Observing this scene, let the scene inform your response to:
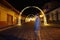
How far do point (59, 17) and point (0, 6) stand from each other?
2293 centimetres

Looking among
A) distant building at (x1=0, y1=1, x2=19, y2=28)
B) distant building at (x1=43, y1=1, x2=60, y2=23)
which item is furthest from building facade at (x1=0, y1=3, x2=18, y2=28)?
distant building at (x1=43, y1=1, x2=60, y2=23)

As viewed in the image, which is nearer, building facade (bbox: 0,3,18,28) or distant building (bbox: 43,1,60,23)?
building facade (bbox: 0,3,18,28)

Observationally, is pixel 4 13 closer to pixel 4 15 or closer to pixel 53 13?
pixel 4 15

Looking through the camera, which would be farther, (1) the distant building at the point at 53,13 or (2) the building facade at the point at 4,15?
(1) the distant building at the point at 53,13

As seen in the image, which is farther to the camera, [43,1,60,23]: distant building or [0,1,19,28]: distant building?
[43,1,60,23]: distant building

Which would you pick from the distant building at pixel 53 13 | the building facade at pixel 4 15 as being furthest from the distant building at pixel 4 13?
the distant building at pixel 53 13

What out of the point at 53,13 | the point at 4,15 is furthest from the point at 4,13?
the point at 53,13

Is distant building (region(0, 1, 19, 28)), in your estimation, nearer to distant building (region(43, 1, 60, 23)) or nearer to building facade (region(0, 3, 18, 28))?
building facade (region(0, 3, 18, 28))

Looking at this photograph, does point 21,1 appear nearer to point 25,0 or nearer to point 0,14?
point 25,0

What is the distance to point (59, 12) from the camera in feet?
160

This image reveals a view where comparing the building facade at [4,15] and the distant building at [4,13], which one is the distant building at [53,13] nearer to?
the distant building at [4,13]

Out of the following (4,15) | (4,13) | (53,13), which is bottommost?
(4,15)

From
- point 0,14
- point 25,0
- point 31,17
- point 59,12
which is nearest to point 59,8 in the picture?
point 59,12

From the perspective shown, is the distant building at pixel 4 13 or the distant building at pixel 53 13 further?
the distant building at pixel 53 13
